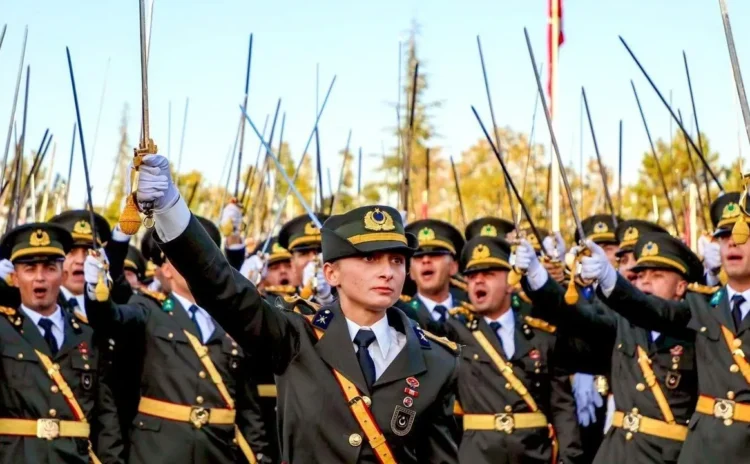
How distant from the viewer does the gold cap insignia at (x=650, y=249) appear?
917 centimetres

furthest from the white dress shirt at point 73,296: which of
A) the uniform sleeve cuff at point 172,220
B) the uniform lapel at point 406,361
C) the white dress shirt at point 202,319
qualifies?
the uniform sleeve cuff at point 172,220

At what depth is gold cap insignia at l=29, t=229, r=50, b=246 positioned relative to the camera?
351 inches

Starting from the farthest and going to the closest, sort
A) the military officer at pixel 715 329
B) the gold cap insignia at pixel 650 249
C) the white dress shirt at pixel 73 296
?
the white dress shirt at pixel 73 296, the gold cap insignia at pixel 650 249, the military officer at pixel 715 329

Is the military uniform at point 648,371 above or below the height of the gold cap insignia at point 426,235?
below

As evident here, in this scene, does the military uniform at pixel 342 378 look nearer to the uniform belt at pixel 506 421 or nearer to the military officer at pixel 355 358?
the military officer at pixel 355 358

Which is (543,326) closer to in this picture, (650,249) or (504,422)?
(504,422)

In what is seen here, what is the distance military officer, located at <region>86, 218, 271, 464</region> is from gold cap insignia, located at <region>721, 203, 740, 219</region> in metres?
3.71

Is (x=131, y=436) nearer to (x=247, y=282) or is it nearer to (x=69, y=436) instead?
(x=69, y=436)

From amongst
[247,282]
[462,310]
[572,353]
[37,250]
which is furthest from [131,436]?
[247,282]

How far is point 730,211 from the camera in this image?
8.38 m

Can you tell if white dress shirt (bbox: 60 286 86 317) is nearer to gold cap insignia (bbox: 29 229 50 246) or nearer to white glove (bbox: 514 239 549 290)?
gold cap insignia (bbox: 29 229 50 246)

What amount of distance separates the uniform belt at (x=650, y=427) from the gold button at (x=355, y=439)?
424cm

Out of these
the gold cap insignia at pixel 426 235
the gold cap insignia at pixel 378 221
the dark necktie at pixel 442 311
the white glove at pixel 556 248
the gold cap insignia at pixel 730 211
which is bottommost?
the dark necktie at pixel 442 311

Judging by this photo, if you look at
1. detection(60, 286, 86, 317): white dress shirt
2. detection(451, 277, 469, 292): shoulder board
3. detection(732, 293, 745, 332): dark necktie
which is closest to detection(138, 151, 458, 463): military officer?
detection(732, 293, 745, 332): dark necktie
